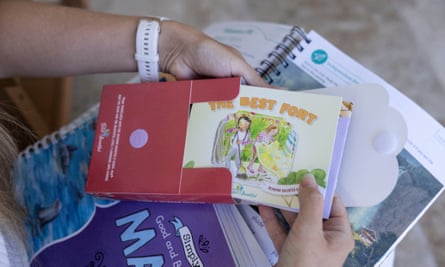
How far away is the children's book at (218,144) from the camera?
1.65 feet

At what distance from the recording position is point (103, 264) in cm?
57

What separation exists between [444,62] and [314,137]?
83 cm

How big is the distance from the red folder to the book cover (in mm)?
11

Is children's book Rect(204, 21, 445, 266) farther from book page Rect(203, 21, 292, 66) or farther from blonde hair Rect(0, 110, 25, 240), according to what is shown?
blonde hair Rect(0, 110, 25, 240)

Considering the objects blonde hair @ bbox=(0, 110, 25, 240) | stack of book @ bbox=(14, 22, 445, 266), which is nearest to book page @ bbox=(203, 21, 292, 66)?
stack of book @ bbox=(14, 22, 445, 266)

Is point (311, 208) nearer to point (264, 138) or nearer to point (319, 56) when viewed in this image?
point (264, 138)

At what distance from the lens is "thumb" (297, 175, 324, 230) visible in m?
0.45

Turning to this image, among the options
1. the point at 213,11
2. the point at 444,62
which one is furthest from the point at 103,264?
the point at 444,62

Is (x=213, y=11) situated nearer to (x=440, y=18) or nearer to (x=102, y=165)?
(x=440, y=18)

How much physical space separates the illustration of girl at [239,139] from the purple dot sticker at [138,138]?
116mm

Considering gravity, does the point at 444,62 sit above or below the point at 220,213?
above

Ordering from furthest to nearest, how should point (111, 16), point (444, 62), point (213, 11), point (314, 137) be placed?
point (213, 11)
point (444, 62)
point (111, 16)
point (314, 137)

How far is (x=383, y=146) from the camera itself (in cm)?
53

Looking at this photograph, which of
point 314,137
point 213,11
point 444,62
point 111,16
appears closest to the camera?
point 314,137
